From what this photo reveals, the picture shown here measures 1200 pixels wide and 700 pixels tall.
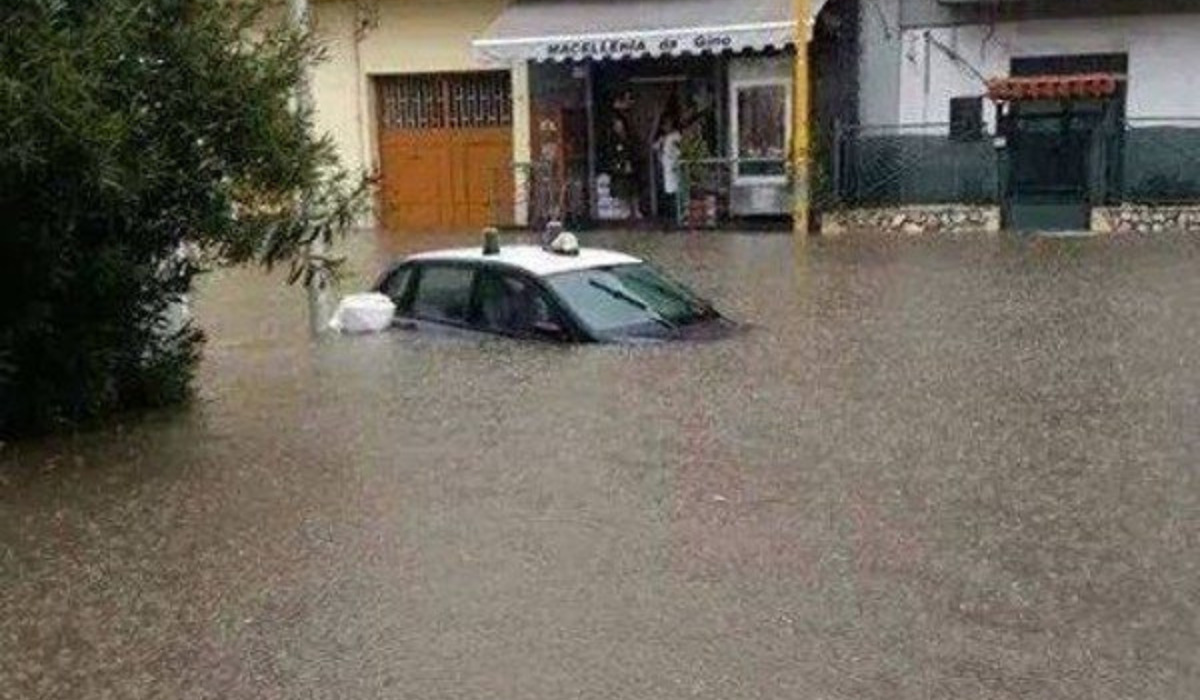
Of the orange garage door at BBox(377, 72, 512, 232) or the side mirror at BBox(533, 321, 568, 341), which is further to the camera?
the orange garage door at BBox(377, 72, 512, 232)

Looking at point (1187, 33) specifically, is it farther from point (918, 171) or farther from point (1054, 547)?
point (1054, 547)

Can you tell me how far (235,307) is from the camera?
19422 mm

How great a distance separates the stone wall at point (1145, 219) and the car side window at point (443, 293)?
41.4 feet

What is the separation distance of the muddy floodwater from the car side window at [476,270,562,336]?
0.24 metres

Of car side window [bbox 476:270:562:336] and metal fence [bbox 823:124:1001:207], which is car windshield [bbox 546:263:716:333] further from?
metal fence [bbox 823:124:1001:207]

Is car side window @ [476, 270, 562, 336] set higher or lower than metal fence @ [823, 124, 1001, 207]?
lower

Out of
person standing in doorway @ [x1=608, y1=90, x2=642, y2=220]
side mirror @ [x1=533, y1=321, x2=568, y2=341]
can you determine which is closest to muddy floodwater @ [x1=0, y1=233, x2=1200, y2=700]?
side mirror @ [x1=533, y1=321, x2=568, y2=341]

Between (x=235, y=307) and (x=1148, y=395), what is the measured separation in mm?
11571

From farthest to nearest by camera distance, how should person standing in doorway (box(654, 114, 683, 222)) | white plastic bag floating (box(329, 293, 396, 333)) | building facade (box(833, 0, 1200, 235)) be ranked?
person standing in doorway (box(654, 114, 683, 222)) → building facade (box(833, 0, 1200, 235)) → white plastic bag floating (box(329, 293, 396, 333))

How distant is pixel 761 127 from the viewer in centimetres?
2648

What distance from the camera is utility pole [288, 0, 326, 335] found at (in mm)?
11641

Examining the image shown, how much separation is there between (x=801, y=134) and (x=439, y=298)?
11551mm

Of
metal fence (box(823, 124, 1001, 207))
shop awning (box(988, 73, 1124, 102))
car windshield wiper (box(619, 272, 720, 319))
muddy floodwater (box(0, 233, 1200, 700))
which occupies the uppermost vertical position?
shop awning (box(988, 73, 1124, 102))

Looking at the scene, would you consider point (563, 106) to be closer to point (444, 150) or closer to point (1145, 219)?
point (444, 150)
